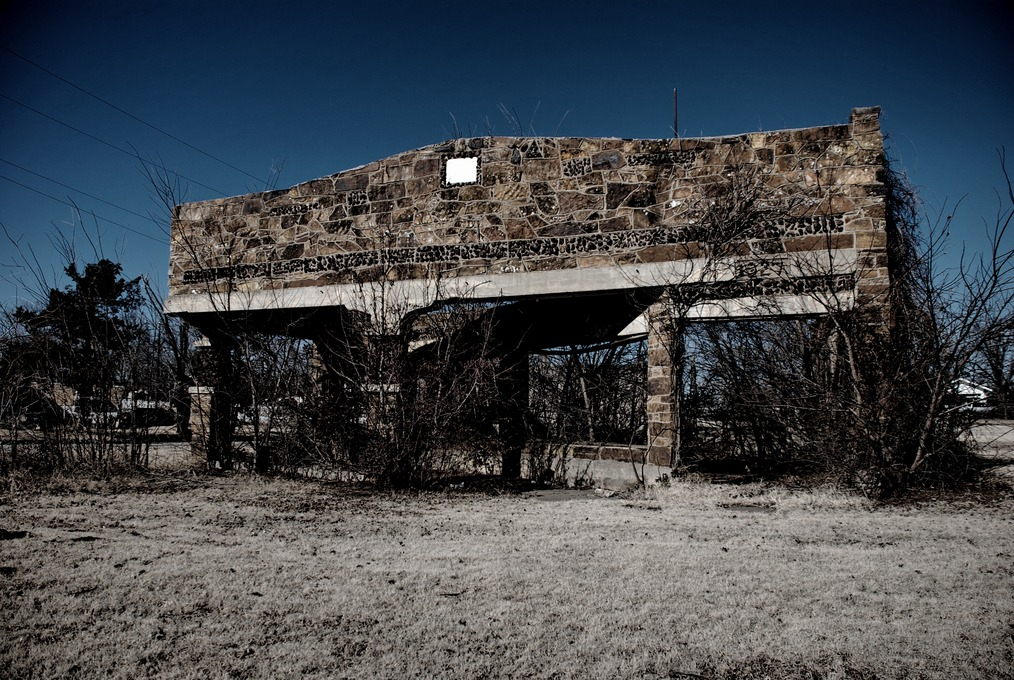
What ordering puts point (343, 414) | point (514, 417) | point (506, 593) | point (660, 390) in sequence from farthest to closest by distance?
point (514, 417) < point (343, 414) < point (660, 390) < point (506, 593)

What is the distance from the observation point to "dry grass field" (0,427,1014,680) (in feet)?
10.6

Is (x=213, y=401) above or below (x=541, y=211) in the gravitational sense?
below

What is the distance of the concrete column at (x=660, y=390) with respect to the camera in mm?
→ 9008

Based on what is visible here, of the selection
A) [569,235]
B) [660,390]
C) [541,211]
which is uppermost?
[541,211]

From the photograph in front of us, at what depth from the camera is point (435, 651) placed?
336 cm

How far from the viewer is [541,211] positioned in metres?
9.62

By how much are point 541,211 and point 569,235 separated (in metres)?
0.53

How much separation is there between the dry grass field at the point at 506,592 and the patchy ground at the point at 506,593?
0.05 feet

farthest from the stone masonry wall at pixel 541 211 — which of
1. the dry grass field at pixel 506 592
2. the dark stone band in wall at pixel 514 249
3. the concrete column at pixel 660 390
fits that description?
the dry grass field at pixel 506 592

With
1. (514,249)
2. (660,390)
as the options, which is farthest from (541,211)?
(660,390)

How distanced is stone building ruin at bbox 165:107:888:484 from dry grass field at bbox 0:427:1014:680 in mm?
2927

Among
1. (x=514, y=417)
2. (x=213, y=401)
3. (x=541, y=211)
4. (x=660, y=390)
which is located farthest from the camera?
(x=514, y=417)

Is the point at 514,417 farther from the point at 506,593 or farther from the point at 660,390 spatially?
the point at 506,593

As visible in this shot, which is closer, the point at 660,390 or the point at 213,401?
the point at 660,390
